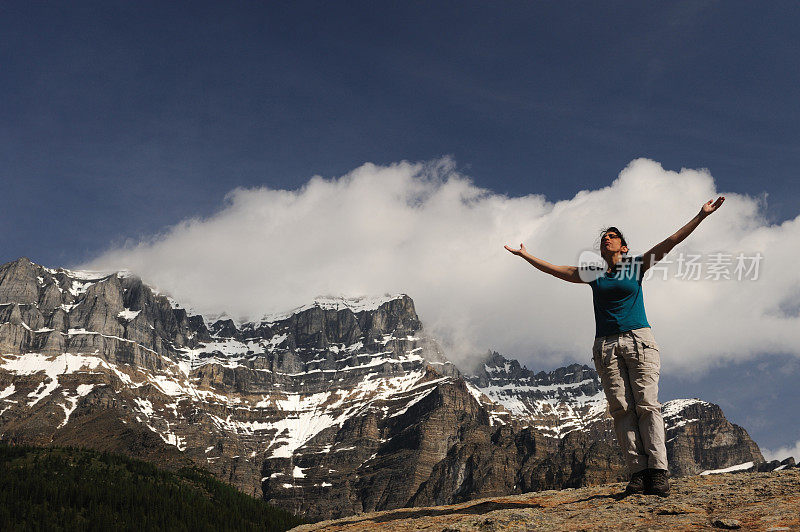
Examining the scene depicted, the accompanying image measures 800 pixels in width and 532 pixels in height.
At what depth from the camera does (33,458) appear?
522 feet

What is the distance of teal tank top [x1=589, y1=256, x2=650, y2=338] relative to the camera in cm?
1363

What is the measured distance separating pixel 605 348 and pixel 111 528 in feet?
421

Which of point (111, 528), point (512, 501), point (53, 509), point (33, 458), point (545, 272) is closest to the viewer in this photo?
point (545, 272)

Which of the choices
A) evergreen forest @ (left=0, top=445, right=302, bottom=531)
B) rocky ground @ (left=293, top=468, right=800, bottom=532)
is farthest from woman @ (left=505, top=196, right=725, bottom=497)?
evergreen forest @ (left=0, top=445, right=302, bottom=531)

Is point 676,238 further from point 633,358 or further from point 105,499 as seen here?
point 105,499

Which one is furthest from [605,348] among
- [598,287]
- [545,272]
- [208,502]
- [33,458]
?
[33,458]

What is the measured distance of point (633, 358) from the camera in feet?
43.5

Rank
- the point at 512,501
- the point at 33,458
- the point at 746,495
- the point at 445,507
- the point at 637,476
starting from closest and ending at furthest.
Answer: the point at 746,495 → the point at 637,476 → the point at 512,501 → the point at 445,507 → the point at 33,458

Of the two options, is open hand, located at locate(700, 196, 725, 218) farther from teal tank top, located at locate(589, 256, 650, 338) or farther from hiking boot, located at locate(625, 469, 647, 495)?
hiking boot, located at locate(625, 469, 647, 495)

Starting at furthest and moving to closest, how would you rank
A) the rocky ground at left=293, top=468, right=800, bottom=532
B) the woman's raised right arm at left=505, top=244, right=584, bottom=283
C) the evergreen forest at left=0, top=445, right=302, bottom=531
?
the evergreen forest at left=0, top=445, right=302, bottom=531
the woman's raised right arm at left=505, top=244, right=584, bottom=283
the rocky ground at left=293, top=468, right=800, bottom=532

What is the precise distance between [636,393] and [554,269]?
309cm

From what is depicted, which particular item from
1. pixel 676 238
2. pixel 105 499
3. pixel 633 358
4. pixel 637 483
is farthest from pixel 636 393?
pixel 105 499

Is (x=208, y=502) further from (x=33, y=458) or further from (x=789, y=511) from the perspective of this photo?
(x=789, y=511)

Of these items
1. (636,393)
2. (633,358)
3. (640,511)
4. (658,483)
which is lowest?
(640,511)
